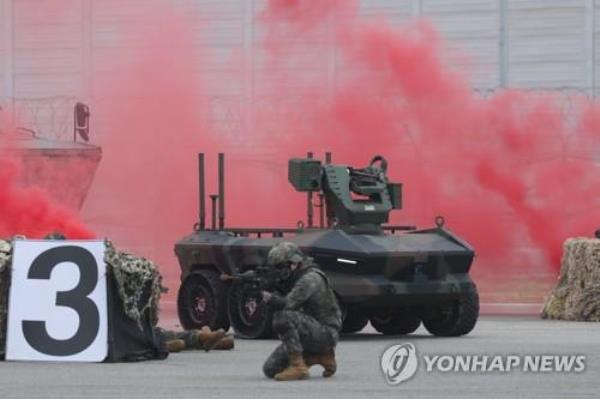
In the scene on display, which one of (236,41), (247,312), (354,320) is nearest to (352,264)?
(247,312)

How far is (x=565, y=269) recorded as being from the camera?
27500 millimetres

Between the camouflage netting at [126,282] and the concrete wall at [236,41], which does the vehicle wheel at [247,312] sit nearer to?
the camouflage netting at [126,282]

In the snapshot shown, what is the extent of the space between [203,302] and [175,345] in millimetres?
4335

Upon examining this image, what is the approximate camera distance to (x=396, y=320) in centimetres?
2522

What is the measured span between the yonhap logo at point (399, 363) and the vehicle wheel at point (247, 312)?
10.3 feet

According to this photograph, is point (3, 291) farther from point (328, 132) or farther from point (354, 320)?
point (328, 132)

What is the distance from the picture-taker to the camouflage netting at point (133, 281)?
19.8 m

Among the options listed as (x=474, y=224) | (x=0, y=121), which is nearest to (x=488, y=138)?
(x=474, y=224)

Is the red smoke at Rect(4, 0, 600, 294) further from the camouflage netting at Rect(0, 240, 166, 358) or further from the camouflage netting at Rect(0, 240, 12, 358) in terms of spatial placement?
the camouflage netting at Rect(0, 240, 12, 358)

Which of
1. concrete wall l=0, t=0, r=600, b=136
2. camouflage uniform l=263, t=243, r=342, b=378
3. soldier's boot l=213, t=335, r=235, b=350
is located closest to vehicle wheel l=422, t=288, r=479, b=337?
soldier's boot l=213, t=335, r=235, b=350

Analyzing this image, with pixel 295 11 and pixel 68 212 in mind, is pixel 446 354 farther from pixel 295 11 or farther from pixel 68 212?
pixel 295 11

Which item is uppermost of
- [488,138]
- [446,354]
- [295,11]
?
[295,11]

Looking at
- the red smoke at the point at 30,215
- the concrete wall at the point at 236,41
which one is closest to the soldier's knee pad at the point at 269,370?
the red smoke at the point at 30,215

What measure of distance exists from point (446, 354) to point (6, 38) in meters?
21.7
